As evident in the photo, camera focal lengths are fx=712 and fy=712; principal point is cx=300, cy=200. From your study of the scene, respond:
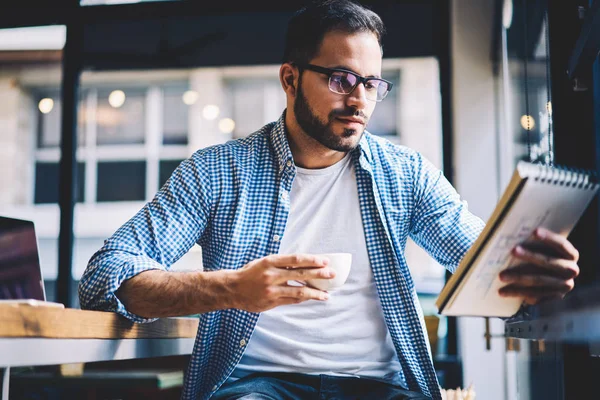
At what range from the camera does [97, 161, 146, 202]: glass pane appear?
245 inches

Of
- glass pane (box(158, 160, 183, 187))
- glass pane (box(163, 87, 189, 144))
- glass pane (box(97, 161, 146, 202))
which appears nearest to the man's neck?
glass pane (box(158, 160, 183, 187))

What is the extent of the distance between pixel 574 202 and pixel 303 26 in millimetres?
1060

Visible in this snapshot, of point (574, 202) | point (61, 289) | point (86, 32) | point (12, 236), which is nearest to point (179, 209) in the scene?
point (12, 236)

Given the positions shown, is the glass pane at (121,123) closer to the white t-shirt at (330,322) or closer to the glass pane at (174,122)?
the glass pane at (174,122)

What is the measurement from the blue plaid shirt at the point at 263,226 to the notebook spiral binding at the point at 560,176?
62 centimetres

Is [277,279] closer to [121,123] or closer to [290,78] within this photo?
[290,78]

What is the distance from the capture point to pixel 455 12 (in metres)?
3.53

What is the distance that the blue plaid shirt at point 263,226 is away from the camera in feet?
5.06

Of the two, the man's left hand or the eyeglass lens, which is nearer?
the man's left hand

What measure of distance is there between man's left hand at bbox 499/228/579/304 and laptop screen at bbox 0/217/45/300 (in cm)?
129

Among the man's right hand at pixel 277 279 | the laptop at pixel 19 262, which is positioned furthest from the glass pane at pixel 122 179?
the man's right hand at pixel 277 279

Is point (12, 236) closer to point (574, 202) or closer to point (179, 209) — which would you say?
point (179, 209)

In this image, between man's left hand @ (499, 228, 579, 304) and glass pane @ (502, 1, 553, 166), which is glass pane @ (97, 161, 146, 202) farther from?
man's left hand @ (499, 228, 579, 304)

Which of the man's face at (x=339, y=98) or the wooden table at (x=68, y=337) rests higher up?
the man's face at (x=339, y=98)
